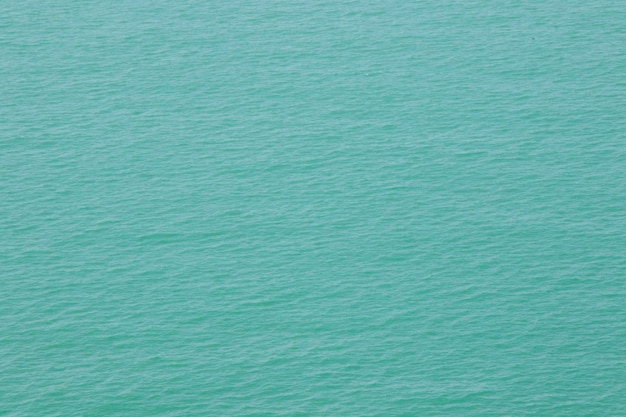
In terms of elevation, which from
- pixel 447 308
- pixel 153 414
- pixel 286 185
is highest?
pixel 286 185

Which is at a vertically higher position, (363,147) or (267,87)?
(267,87)

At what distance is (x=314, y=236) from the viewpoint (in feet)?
540

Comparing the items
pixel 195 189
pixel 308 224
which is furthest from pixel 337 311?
pixel 195 189

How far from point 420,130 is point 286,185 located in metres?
21.6

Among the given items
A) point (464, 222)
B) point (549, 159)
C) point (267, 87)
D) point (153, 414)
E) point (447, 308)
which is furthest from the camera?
point (267, 87)

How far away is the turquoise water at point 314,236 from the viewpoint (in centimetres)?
14138

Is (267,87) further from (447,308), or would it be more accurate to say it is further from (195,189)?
(447,308)

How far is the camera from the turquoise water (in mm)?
141375

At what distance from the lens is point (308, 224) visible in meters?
167

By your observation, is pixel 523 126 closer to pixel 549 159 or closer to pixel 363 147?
pixel 549 159

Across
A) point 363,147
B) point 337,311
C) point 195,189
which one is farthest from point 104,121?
point 337,311

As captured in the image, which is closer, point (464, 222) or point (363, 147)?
point (464, 222)

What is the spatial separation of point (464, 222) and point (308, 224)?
19.0 meters

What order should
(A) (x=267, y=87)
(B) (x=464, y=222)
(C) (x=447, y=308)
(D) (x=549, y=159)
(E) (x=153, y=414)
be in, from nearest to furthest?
(E) (x=153, y=414), (C) (x=447, y=308), (B) (x=464, y=222), (D) (x=549, y=159), (A) (x=267, y=87)
